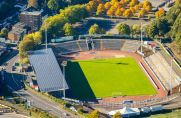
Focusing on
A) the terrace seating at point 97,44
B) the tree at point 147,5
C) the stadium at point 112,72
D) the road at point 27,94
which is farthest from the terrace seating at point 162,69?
the tree at point 147,5

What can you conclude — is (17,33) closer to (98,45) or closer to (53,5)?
(53,5)

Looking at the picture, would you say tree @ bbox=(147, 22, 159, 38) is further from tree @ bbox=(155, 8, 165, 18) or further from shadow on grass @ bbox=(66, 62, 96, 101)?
shadow on grass @ bbox=(66, 62, 96, 101)

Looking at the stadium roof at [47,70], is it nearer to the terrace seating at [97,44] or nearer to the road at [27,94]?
the road at [27,94]

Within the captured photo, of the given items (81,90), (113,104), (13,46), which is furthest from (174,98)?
(13,46)

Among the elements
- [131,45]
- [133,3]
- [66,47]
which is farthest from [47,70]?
[133,3]

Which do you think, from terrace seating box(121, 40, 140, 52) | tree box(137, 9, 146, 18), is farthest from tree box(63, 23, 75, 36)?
tree box(137, 9, 146, 18)

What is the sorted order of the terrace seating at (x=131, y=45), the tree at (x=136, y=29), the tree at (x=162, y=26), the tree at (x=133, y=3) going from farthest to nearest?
1. the tree at (x=133, y=3)
2. the tree at (x=136, y=29)
3. the terrace seating at (x=131, y=45)
4. the tree at (x=162, y=26)

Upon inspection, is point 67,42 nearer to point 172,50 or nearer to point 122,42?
point 122,42
